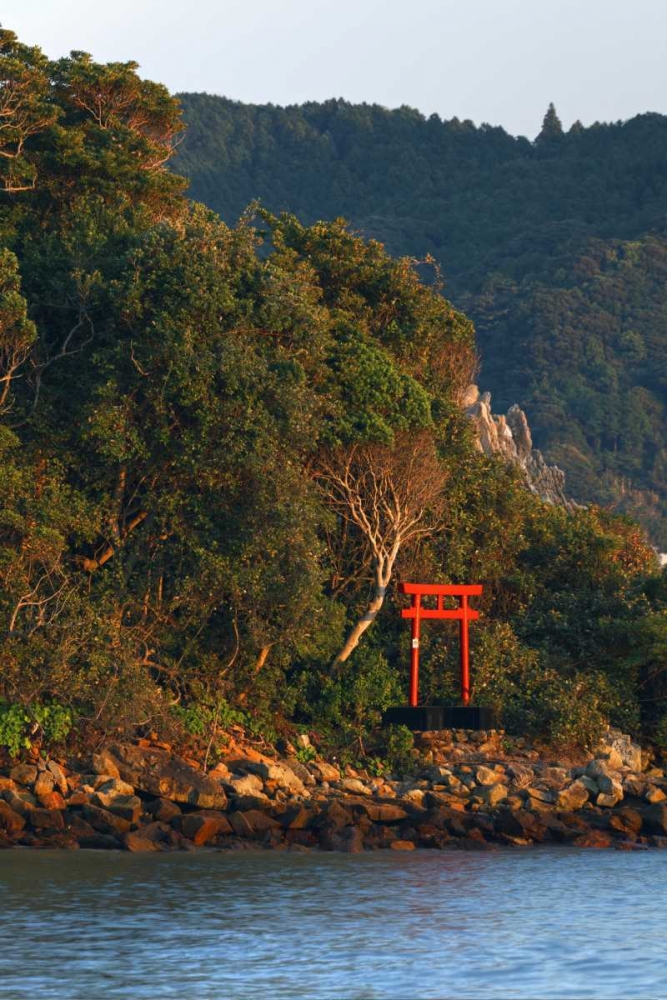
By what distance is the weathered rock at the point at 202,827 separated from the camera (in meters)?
27.6

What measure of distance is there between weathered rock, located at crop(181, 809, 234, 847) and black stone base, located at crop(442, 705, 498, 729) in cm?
698

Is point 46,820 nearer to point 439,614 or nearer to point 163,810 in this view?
point 163,810

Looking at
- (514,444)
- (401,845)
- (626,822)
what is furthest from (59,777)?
(514,444)

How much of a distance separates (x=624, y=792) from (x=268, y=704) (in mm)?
7594

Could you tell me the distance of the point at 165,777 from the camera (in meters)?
29.1

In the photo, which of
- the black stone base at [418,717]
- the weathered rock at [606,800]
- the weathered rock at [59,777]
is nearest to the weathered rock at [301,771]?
the black stone base at [418,717]

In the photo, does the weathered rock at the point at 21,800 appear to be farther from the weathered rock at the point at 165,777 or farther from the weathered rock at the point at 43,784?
the weathered rock at the point at 165,777

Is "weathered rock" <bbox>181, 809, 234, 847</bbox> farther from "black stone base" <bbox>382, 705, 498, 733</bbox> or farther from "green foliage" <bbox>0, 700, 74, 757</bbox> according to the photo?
"black stone base" <bbox>382, 705, 498, 733</bbox>

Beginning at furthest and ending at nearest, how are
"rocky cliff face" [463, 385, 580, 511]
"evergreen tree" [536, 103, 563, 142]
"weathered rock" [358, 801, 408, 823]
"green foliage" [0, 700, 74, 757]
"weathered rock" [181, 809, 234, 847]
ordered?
"evergreen tree" [536, 103, 563, 142], "rocky cliff face" [463, 385, 580, 511], "weathered rock" [358, 801, 408, 823], "green foliage" [0, 700, 74, 757], "weathered rock" [181, 809, 234, 847]

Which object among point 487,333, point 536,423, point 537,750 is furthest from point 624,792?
point 487,333

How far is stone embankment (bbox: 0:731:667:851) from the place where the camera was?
27641 mm

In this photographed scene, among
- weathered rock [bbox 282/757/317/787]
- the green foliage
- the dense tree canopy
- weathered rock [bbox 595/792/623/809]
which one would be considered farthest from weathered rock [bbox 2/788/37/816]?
weathered rock [bbox 595/792/623/809]

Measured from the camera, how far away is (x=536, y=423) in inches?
3920

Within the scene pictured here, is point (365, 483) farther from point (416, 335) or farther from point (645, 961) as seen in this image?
point (645, 961)
